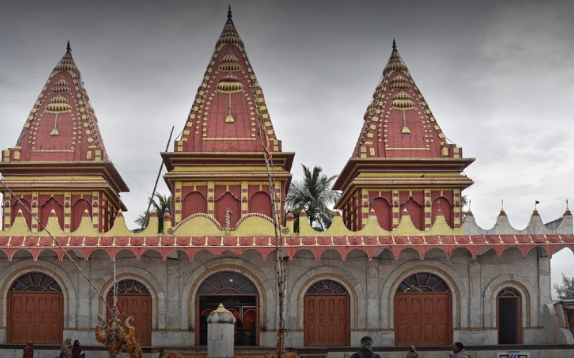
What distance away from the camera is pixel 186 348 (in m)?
27.1

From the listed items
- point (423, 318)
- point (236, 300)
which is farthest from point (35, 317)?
point (423, 318)

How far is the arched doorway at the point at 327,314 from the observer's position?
2894cm

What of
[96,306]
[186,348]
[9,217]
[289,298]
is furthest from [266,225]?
[9,217]

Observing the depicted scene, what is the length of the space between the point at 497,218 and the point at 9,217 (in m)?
18.5

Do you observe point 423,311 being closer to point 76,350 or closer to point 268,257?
point 268,257

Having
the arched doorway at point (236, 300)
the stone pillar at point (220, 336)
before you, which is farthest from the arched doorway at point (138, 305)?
the stone pillar at point (220, 336)

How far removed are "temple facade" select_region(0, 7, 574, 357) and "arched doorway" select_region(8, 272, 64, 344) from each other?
0.05 m

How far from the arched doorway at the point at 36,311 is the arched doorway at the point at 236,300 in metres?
5.17

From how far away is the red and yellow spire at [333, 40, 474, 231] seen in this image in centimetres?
3097

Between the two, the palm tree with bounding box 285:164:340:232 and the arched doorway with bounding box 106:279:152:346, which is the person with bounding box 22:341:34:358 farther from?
the palm tree with bounding box 285:164:340:232

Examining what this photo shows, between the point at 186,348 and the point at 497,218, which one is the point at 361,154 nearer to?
the point at 497,218

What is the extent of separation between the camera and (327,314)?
1145 inches

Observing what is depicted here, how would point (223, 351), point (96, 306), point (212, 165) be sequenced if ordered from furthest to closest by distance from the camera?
point (212, 165)
point (96, 306)
point (223, 351)

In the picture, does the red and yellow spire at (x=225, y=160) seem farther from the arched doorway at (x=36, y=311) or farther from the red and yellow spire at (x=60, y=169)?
the arched doorway at (x=36, y=311)
